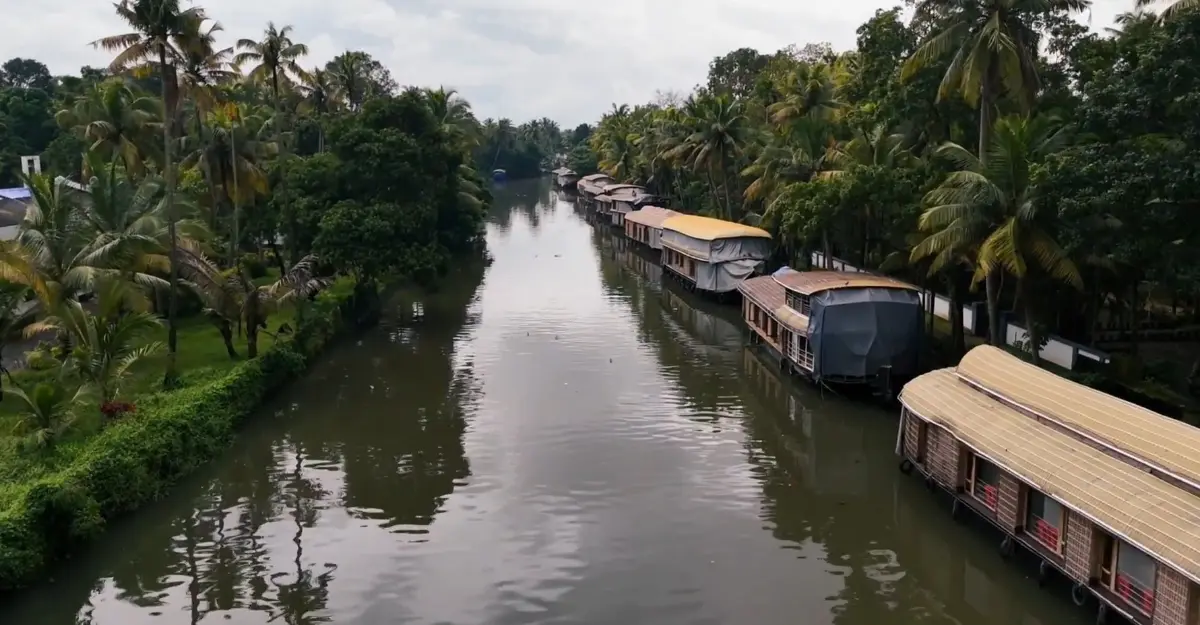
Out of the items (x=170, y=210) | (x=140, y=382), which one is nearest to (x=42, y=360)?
(x=140, y=382)

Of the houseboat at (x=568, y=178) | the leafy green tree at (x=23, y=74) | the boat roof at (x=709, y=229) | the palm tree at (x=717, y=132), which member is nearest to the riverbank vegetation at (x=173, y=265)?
the boat roof at (x=709, y=229)

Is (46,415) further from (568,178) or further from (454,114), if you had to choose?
(568,178)

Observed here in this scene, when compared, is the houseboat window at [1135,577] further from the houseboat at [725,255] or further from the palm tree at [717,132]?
the palm tree at [717,132]

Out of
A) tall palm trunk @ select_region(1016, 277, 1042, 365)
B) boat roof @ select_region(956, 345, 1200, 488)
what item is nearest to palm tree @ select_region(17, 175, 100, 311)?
boat roof @ select_region(956, 345, 1200, 488)

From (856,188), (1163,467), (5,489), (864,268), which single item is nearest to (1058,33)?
(856,188)

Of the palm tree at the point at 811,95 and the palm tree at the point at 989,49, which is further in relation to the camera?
the palm tree at the point at 811,95

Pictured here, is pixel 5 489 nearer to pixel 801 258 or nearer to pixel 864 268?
pixel 864 268

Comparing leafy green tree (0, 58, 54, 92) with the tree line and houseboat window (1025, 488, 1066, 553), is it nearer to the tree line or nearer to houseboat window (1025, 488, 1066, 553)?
the tree line
